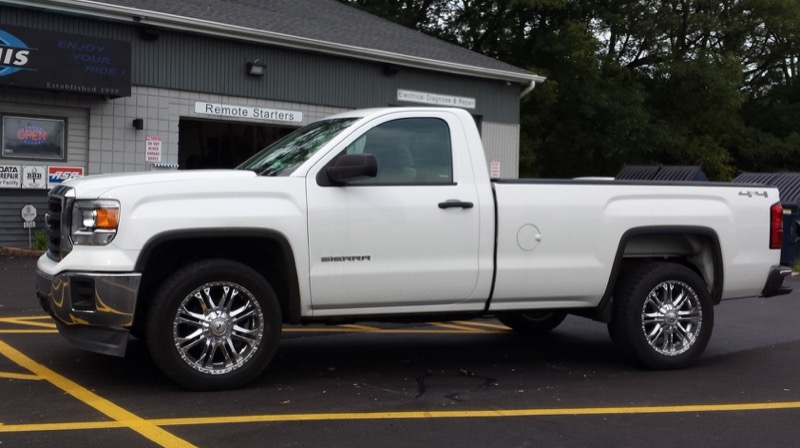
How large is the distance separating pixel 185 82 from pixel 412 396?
13.8 metres

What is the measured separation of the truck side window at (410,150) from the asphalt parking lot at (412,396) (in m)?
1.46

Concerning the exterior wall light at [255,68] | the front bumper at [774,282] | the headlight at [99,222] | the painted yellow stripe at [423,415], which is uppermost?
the exterior wall light at [255,68]

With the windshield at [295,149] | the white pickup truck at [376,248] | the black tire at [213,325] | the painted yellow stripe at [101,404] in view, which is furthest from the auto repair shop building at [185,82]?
the black tire at [213,325]

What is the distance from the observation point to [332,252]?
6734 mm

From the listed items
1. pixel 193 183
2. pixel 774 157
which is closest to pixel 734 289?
pixel 193 183

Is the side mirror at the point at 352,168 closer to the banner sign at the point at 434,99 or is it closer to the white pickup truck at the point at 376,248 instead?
the white pickup truck at the point at 376,248

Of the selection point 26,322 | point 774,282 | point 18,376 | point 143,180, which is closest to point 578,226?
point 774,282

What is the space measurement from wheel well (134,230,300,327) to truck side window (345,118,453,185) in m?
0.84

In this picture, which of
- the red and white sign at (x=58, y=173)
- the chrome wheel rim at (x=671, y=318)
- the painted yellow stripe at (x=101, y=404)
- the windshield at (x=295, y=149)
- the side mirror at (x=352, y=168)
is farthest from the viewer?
the red and white sign at (x=58, y=173)

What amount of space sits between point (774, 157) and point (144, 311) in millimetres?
37606

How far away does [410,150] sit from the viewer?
23.6 ft

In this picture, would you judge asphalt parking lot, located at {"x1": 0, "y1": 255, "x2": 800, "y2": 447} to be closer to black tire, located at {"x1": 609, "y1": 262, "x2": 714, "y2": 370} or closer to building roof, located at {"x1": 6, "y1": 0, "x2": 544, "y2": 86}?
black tire, located at {"x1": 609, "y1": 262, "x2": 714, "y2": 370}

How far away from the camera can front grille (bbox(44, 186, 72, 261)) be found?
21.1ft

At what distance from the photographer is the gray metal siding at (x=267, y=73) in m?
18.1
